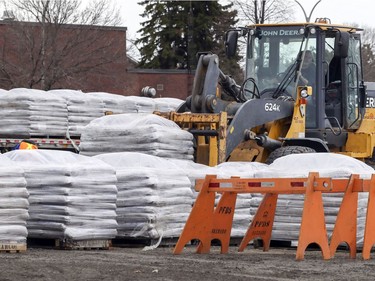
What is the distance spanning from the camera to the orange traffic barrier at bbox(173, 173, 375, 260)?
42.5 ft

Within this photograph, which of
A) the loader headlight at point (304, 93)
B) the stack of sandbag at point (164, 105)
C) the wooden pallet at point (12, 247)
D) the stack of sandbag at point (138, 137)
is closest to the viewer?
the wooden pallet at point (12, 247)

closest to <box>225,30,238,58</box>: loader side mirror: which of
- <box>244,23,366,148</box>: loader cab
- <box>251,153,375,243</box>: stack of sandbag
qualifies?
<box>244,23,366,148</box>: loader cab

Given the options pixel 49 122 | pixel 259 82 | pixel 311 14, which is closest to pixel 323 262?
pixel 259 82

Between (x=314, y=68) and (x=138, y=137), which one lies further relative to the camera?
(x=314, y=68)

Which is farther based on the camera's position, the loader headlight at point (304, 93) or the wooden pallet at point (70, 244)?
the loader headlight at point (304, 93)

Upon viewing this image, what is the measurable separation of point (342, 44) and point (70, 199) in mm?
6985

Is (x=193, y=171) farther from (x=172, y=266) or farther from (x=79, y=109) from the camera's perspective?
(x=79, y=109)

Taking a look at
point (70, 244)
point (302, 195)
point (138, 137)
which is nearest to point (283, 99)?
point (138, 137)

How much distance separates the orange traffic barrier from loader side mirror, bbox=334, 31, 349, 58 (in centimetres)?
515

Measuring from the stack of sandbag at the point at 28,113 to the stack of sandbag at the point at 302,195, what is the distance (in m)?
7.58

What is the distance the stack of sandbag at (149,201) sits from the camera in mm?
14500

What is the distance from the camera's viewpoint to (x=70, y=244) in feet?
45.4

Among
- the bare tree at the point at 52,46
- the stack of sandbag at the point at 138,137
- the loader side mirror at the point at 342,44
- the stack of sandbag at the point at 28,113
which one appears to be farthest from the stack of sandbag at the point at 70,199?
the bare tree at the point at 52,46

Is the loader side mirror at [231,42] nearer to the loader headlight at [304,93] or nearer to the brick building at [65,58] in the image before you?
the loader headlight at [304,93]
